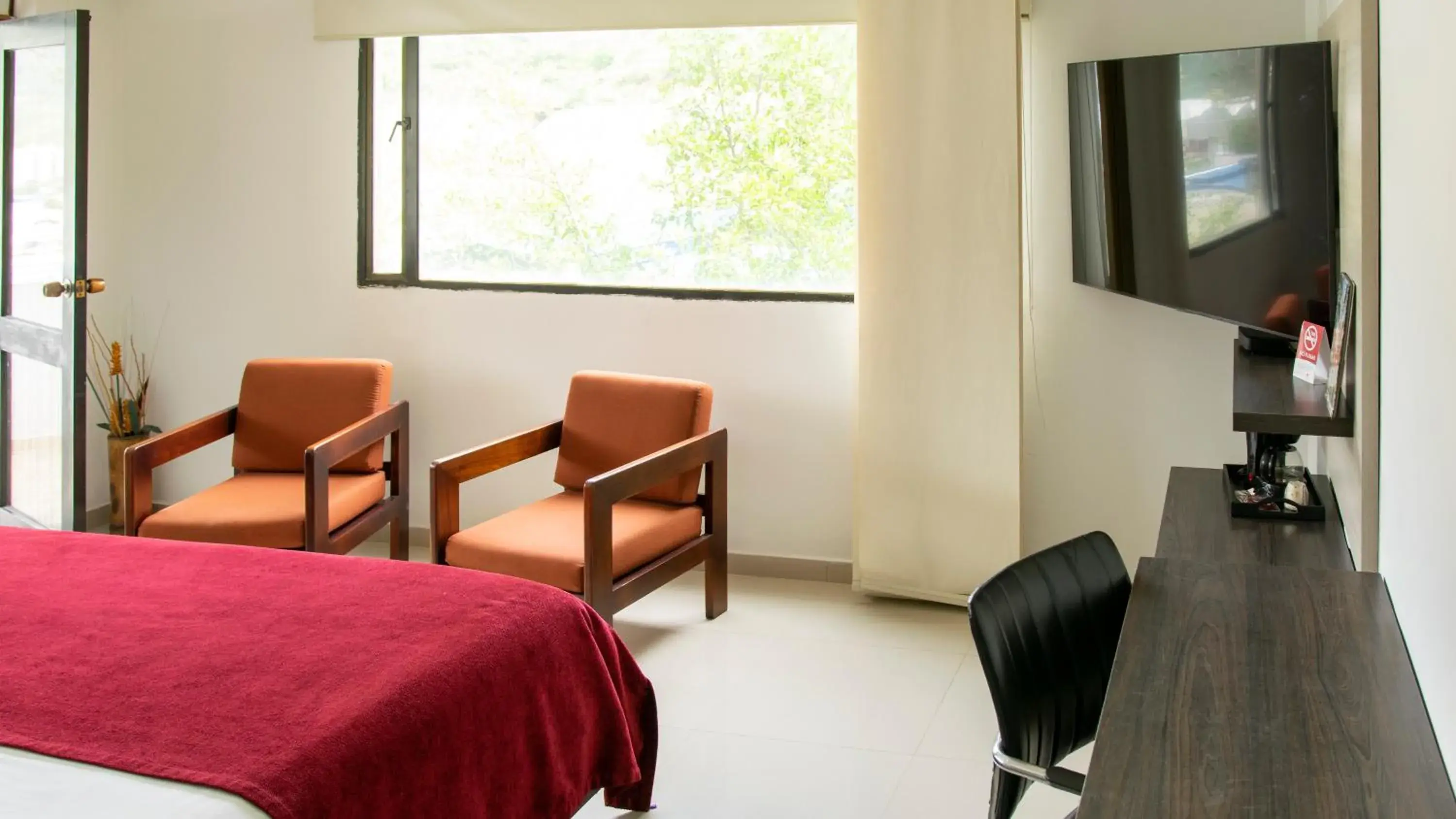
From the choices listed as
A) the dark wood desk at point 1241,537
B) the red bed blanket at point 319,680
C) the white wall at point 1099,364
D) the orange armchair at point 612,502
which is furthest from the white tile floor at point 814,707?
the dark wood desk at point 1241,537

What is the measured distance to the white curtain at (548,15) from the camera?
14.7 ft

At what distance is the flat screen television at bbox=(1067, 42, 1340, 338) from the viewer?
286 centimetres

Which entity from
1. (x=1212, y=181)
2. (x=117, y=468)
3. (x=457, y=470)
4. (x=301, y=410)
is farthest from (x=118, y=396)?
(x=1212, y=181)

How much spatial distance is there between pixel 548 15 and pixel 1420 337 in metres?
3.53

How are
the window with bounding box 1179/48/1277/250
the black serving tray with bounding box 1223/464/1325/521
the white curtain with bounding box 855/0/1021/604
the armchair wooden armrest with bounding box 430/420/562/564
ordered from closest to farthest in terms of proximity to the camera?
1. the black serving tray with bounding box 1223/464/1325/521
2. the window with bounding box 1179/48/1277/250
3. the armchair wooden armrest with bounding box 430/420/562/564
4. the white curtain with bounding box 855/0/1021/604

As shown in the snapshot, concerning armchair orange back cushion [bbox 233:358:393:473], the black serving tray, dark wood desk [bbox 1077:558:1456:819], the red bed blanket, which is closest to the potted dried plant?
armchair orange back cushion [bbox 233:358:393:473]

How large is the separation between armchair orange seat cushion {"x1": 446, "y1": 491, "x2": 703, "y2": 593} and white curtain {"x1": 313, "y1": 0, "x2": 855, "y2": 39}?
160cm

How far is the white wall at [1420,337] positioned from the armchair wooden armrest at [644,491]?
2085 millimetres

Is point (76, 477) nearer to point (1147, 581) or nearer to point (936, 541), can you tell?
point (936, 541)

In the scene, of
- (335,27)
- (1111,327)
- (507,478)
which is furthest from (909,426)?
(335,27)

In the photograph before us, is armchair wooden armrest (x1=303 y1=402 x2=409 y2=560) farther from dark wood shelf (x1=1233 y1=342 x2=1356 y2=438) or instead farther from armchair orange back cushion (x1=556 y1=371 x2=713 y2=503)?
dark wood shelf (x1=1233 y1=342 x2=1356 y2=438)

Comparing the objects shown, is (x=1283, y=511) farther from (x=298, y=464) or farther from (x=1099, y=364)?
(x=298, y=464)

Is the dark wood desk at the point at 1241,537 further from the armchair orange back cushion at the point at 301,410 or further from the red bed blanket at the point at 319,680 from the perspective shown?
the armchair orange back cushion at the point at 301,410

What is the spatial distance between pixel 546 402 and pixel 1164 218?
235 centimetres
